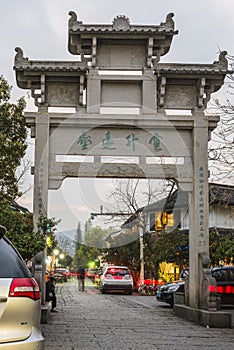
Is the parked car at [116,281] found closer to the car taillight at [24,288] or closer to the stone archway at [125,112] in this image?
the stone archway at [125,112]

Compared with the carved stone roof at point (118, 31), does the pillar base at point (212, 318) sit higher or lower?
lower

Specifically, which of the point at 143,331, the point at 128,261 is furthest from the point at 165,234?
the point at 143,331

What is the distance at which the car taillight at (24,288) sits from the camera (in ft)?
16.0

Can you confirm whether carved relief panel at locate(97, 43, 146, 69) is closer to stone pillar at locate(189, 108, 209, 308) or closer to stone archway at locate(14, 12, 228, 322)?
stone archway at locate(14, 12, 228, 322)

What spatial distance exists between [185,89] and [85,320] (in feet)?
21.8

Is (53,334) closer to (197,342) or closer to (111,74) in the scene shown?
(197,342)

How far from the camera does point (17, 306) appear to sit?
4855 millimetres

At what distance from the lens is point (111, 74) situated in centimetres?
1588

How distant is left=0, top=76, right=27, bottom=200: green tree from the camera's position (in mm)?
22984

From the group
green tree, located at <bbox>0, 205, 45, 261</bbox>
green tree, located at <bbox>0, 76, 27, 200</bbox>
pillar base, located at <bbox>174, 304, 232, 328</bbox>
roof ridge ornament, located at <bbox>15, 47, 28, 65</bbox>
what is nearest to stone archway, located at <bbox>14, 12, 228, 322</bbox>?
roof ridge ornament, located at <bbox>15, 47, 28, 65</bbox>

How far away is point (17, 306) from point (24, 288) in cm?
16

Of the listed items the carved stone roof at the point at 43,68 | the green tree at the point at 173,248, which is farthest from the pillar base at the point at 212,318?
Answer: the green tree at the point at 173,248

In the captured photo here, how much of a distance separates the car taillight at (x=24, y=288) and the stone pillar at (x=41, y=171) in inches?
372

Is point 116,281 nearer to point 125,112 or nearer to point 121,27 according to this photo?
point 125,112
